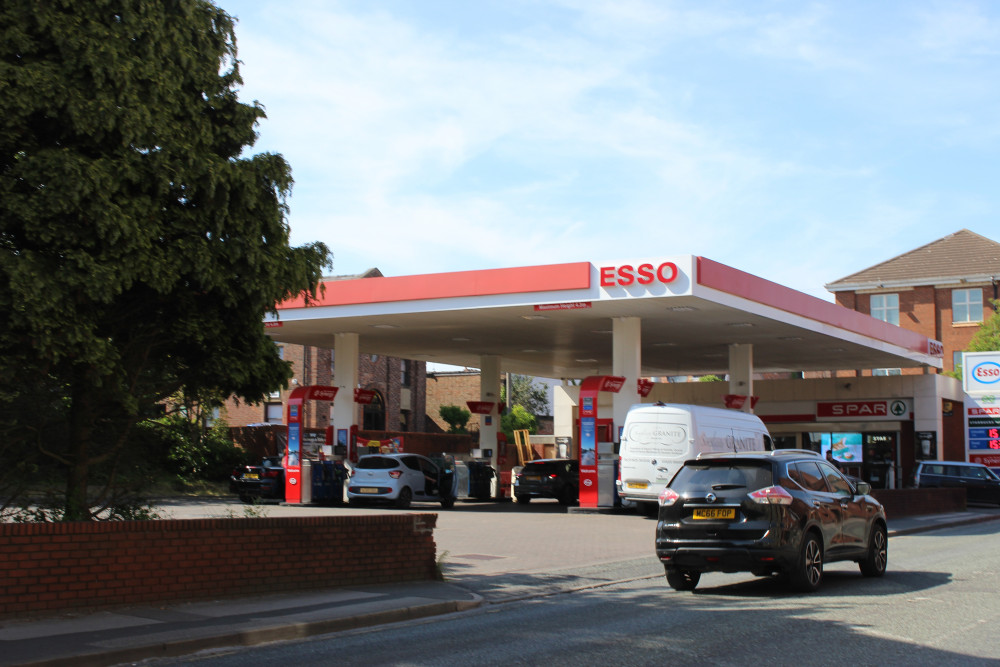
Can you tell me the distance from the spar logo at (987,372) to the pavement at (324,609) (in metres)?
28.8

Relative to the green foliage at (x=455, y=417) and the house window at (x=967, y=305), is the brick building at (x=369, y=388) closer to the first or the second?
the green foliage at (x=455, y=417)

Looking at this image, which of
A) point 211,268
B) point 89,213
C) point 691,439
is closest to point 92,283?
point 89,213

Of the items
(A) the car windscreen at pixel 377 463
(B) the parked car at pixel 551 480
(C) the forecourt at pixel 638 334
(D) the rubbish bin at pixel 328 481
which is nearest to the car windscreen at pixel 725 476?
(C) the forecourt at pixel 638 334

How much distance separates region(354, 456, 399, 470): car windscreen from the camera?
26266mm

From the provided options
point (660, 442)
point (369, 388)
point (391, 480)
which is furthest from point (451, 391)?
point (660, 442)

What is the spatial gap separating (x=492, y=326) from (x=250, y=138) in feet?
63.2

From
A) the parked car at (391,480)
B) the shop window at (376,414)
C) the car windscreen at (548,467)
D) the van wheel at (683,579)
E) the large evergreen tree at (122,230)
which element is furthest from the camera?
the shop window at (376,414)

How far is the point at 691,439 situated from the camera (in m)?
22.1

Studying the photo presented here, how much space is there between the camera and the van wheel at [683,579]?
12055 millimetres

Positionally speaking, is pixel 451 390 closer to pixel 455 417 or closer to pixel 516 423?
pixel 455 417

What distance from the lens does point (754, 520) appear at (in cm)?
1109

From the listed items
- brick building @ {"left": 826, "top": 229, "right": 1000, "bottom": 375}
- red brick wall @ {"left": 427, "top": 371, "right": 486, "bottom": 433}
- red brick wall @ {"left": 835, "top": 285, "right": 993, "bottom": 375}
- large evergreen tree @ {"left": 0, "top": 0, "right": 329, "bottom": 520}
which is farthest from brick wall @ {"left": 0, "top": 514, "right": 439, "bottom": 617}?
red brick wall @ {"left": 427, "top": 371, "right": 486, "bottom": 433}

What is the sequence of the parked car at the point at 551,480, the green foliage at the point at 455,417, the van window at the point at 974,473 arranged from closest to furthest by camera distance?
the parked car at the point at 551,480
the van window at the point at 974,473
the green foliage at the point at 455,417

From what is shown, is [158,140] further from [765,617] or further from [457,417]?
[457,417]
